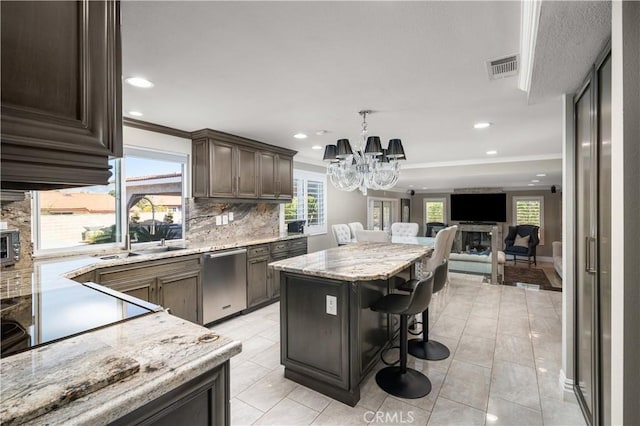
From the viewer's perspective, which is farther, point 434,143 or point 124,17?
point 434,143

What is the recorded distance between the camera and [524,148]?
483 centimetres

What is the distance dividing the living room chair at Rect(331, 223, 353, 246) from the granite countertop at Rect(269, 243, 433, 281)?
3037 mm

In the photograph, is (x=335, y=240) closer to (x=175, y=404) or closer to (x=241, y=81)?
(x=241, y=81)

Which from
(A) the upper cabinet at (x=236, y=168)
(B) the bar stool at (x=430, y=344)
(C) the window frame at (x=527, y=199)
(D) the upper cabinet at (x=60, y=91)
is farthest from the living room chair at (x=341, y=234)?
(C) the window frame at (x=527, y=199)

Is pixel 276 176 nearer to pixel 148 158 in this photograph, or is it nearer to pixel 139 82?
pixel 148 158

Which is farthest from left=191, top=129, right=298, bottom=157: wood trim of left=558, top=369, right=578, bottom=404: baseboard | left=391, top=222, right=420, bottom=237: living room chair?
left=558, top=369, right=578, bottom=404: baseboard

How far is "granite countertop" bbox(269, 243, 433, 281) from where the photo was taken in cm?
204

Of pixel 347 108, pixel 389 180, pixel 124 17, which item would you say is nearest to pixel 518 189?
pixel 389 180

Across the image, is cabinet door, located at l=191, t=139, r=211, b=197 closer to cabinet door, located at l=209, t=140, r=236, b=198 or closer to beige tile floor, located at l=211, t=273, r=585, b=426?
cabinet door, located at l=209, t=140, r=236, b=198

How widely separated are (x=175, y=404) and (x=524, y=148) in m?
5.65

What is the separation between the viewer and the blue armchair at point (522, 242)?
29.9ft

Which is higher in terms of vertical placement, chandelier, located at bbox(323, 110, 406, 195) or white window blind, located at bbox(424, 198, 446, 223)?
chandelier, located at bbox(323, 110, 406, 195)

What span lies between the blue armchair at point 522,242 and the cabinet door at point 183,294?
946 centimetres

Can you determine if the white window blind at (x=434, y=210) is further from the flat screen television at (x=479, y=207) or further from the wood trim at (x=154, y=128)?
the wood trim at (x=154, y=128)
